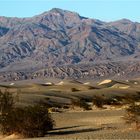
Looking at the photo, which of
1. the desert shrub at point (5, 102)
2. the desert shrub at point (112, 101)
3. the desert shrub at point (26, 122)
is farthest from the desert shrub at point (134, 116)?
the desert shrub at point (112, 101)

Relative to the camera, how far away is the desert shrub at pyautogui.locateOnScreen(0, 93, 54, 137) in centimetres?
3050

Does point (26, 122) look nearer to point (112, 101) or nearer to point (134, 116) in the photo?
point (134, 116)

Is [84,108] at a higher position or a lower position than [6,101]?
lower

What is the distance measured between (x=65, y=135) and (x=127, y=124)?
4.49 meters

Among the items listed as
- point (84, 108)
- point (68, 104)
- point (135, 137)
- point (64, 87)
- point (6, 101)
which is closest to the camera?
point (135, 137)

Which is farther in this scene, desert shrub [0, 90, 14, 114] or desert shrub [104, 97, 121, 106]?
desert shrub [104, 97, 121, 106]

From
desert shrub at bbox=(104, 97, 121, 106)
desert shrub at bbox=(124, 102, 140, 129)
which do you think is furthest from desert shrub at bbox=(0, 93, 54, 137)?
desert shrub at bbox=(104, 97, 121, 106)

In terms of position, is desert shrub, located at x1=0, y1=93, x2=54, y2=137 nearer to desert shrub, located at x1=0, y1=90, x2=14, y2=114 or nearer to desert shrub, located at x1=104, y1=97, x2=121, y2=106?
desert shrub, located at x1=0, y1=90, x2=14, y2=114

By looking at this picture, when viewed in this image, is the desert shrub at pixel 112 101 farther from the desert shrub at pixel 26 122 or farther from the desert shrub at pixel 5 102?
the desert shrub at pixel 26 122

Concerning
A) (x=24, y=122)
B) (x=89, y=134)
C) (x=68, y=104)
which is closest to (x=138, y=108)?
(x=89, y=134)

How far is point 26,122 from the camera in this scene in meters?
30.5

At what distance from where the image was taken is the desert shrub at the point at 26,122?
30.5m

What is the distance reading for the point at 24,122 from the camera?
30.5 m

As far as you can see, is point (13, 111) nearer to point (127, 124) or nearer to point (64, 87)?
point (127, 124)
